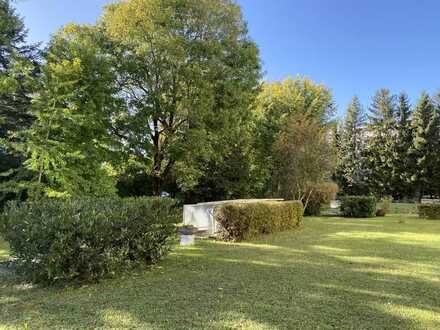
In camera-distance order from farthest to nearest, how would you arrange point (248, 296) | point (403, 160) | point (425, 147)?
point (403, 160)
point (425, 147)
point (248, 296)

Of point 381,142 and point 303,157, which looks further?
point 381,142

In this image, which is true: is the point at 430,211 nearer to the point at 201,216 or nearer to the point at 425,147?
the point at 201,216

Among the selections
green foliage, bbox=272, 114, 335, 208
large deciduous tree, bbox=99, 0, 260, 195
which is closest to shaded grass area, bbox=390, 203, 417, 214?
green foliage, bbox=272, 114, 335, 208

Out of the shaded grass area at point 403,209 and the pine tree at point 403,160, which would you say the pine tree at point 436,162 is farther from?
the shaded grass area at point 403,209

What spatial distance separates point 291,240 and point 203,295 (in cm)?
532

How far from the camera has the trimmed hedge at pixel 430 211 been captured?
57.0 feet

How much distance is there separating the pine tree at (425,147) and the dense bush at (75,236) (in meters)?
30.2

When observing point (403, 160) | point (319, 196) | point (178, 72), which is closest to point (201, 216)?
point (178, 72)

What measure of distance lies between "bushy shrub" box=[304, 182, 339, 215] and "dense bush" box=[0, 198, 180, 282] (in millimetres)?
14239

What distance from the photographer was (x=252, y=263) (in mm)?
5859

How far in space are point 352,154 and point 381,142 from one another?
117 inches

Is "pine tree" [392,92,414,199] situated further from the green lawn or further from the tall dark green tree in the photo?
the tall dark green tree

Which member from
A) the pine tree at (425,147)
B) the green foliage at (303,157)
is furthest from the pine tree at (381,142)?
the green foliage at (303,157)

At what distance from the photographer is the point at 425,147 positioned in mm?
29266
